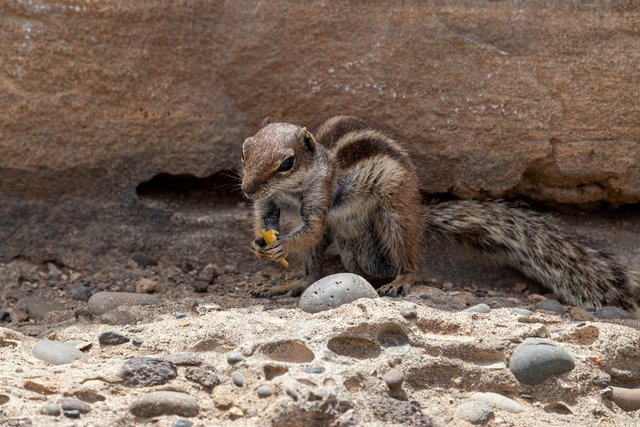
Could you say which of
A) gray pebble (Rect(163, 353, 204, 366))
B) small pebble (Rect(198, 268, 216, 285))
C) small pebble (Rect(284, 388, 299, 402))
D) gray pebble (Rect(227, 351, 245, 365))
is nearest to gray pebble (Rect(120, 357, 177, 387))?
gray pebble (Rect(163, 353, 204, 366))

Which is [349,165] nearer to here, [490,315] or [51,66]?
[490,315]

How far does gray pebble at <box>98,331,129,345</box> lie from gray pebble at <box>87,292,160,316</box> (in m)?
0.60

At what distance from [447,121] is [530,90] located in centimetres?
50

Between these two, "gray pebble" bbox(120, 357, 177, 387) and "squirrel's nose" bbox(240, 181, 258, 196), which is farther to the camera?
"squirrel's nose" bbox(240, 181, 258, 196)

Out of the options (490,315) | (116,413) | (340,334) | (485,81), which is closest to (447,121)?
(485,81)

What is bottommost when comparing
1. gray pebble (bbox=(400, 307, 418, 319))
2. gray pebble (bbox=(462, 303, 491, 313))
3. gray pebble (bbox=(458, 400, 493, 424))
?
gray pebble (bbox=(458, 400, 493, 424))

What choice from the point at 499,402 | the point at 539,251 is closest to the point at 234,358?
the point at 499,402

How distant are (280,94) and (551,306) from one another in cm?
195

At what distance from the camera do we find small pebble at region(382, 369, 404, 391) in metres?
3.68

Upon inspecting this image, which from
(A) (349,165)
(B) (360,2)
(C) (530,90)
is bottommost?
(A) (349,165)

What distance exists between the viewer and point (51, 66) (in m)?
5.39

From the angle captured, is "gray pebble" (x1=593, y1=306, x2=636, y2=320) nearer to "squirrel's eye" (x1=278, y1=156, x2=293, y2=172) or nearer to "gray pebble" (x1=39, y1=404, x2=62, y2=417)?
"squirrel's eye" (x1=278, y1=156, x2=293, y2=172)

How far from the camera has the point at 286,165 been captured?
16.0 ft

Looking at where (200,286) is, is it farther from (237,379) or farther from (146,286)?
(237,379)
